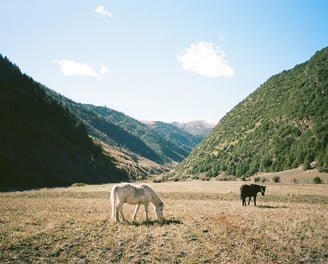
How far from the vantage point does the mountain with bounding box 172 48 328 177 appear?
334 feet

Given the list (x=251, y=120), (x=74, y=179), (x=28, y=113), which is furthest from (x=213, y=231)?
(x=251, y=120)

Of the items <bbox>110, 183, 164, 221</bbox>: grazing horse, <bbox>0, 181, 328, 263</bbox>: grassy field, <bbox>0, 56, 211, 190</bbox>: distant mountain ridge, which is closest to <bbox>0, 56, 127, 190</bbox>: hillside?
<bbox>0, 56, 211, 190</bbox>: distant mountain ridge

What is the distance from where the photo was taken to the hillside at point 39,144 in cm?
7835

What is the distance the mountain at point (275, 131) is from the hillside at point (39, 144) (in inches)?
1799

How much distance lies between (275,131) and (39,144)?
87.4m

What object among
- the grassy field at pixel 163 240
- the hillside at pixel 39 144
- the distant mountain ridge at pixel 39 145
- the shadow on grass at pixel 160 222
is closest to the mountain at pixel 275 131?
the distant mountain ridge at pixel 39 145

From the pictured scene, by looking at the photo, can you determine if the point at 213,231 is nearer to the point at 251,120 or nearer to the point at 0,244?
the point at 0,244

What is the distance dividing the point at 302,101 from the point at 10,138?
4177 inches

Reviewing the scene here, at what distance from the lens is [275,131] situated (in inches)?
4892

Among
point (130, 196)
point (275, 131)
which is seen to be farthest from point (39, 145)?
point (275, 131)

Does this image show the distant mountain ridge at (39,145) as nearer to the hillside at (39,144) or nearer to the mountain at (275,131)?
the hillside at (39,144)

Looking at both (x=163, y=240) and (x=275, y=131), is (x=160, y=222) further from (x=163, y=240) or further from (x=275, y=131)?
(x=275, y=131)

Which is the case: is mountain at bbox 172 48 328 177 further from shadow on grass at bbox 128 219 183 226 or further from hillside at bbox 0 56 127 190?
shadow on grass at bbox 128 219 183 226

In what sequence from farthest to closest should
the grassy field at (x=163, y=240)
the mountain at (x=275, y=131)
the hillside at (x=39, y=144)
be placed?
1. the mountain at (x=275, y=131)
2. the hillside at (x=39, y=144)
3. the grassy field at (x=163, y=240)
